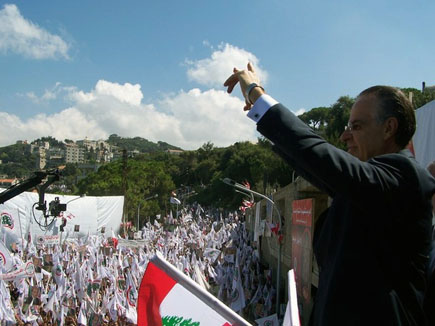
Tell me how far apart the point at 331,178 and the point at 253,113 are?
31 cm

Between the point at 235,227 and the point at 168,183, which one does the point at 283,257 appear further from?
the point at 168,183

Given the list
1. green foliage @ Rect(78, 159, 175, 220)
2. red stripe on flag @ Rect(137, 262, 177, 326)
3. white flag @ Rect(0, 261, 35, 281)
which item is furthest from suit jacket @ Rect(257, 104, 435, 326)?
green foliage @ Rect(78, 159, 175, 220)

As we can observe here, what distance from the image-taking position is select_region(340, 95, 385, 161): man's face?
4.48 ft

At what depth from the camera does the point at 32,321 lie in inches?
354

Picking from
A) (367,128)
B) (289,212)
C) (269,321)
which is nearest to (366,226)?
(367,128)

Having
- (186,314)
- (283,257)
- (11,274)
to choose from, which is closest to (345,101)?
(283,257)

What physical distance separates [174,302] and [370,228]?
3.72ft

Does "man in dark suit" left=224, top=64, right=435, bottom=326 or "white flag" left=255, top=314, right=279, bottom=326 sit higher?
"man in dark suit" left=224, top=64, right=435, bottom=326

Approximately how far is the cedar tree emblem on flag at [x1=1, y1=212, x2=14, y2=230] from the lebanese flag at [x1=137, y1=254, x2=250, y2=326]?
24494mm

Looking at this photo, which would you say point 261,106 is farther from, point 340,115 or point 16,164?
point 16,164

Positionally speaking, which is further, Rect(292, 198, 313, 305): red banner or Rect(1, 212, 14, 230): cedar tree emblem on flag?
Rect(1, 212, 14, 230): cedar tree emblem on flag

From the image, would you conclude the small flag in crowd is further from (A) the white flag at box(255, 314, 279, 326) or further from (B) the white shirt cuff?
(A) the white flag at box(255, 314, 279, 326)

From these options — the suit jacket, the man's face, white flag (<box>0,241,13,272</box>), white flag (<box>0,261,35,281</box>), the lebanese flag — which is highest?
the man's face

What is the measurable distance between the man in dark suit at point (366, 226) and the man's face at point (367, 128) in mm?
103
